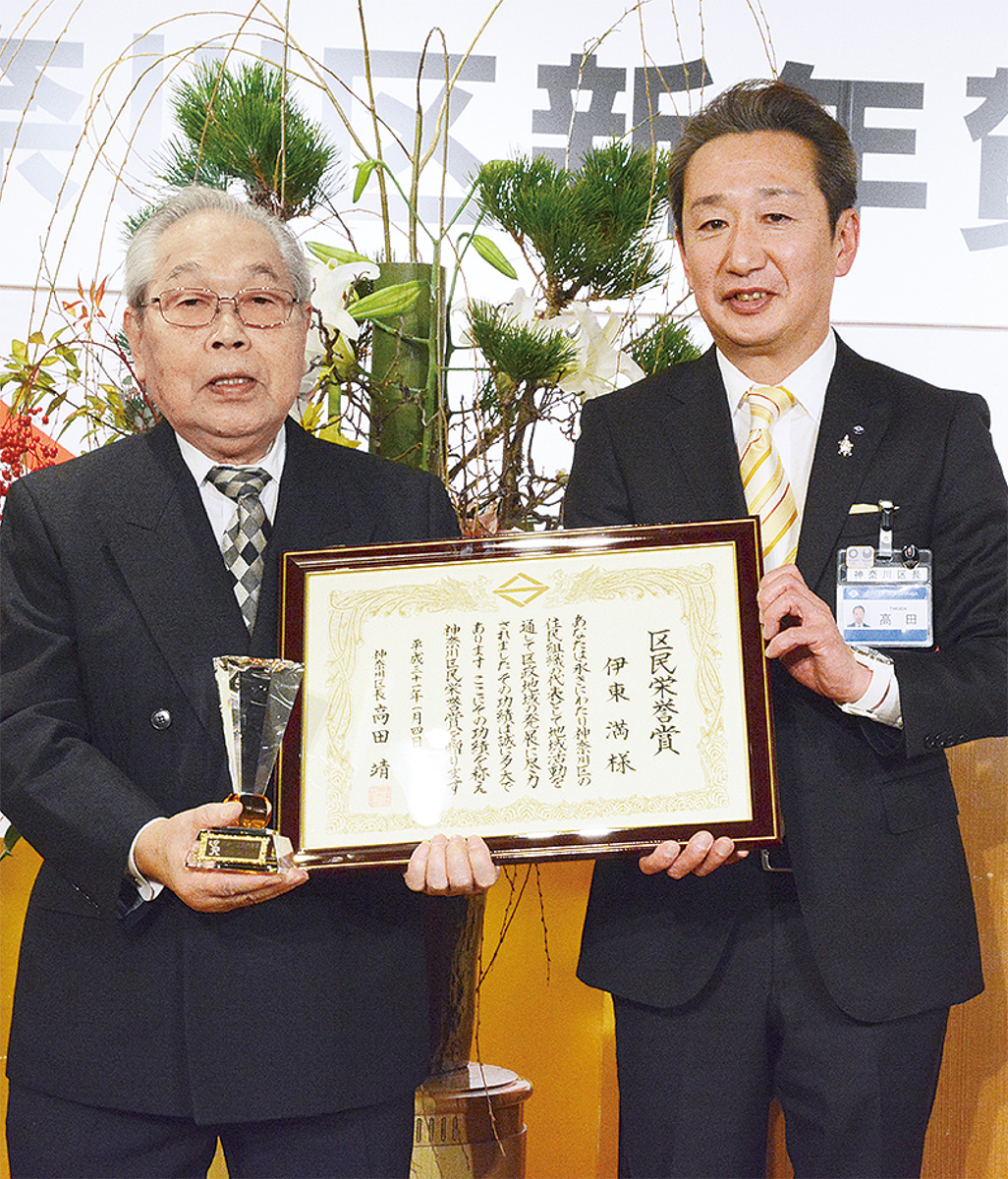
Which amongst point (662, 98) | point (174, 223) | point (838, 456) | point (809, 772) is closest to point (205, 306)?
point (174, 223)

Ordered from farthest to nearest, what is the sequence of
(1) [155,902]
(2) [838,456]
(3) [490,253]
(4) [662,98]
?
(4) [662,98] < (3) [490,253] < (2) [838,456] < (1) [155,902]

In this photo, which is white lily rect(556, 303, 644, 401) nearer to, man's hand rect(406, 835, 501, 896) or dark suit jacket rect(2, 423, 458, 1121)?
dark suit jacket rect(2, 423, 458, 1121)

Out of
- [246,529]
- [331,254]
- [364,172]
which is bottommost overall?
[246,529]

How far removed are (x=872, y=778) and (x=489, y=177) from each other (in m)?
0.95

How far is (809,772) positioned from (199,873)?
0.63 metres

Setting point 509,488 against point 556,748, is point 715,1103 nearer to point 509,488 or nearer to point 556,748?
point 556,748

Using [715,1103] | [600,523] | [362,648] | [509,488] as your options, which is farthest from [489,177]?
[715,1103]

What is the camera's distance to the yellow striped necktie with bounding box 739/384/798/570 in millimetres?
1527

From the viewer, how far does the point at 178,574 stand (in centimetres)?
145

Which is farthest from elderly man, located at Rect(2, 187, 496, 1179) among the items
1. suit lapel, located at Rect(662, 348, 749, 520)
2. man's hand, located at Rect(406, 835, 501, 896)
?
suit lapel, located at Rect(662, 348, 749, 520)

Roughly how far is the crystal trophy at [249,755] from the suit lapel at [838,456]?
0.56 m

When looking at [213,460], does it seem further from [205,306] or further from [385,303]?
[385,303]

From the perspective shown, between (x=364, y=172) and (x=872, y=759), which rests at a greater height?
(x=364, y=172)

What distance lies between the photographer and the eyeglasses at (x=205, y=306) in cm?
151
